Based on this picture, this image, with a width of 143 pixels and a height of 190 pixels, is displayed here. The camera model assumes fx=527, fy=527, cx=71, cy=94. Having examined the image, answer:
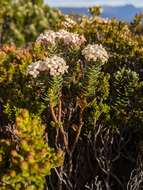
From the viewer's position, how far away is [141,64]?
20.7 ft

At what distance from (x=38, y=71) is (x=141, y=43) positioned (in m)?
3.10

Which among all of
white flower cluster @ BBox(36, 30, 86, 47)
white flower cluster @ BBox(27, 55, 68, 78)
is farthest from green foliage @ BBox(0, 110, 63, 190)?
white flower cluster @ BBox(36, 30, 86, 47)

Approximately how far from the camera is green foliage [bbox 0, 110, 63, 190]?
355 cm

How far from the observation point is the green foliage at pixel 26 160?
3553mm

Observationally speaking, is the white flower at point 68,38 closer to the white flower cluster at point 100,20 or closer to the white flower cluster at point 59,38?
the white flower cluster at point 59,38

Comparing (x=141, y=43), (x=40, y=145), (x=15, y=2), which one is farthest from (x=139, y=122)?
(x=15, y=2)

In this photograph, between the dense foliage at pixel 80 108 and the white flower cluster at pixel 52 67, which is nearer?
the white flower cluster at pixel 52 67

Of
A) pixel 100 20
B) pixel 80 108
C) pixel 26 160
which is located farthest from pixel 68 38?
pixel 100 20

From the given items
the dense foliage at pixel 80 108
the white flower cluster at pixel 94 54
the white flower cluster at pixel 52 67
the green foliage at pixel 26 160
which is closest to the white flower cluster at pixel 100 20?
the dense foliage at pixel 80 108

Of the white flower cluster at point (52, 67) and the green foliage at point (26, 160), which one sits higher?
the white flower cluster at point (52, 67)

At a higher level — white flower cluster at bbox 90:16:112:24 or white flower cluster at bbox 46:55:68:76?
white flower cluster at bbox 46:55:68:76

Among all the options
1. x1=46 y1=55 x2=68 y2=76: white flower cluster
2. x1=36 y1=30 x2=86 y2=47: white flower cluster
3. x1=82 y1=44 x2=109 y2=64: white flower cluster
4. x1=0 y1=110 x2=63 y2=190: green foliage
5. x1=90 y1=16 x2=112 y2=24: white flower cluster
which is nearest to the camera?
x1=0 y1=110 x2=63 y2=190: green foliage

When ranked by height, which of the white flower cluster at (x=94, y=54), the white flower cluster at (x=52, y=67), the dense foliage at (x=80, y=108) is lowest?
the dense foliage at (x=80, y=108)

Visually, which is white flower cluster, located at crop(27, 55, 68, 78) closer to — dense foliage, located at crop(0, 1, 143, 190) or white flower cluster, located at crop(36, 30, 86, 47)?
dense foliage, located at crop(0, 1, 143, 190)
